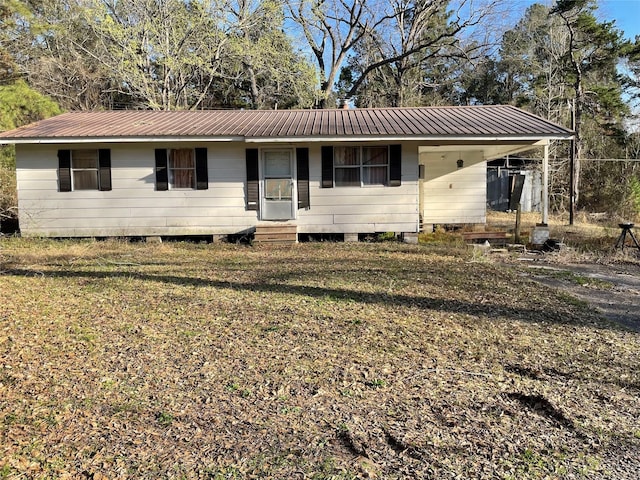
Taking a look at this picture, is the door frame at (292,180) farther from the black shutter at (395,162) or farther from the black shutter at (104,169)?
the black shutter at (104,169)

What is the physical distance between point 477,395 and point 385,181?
8868 mm

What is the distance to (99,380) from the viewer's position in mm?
3521

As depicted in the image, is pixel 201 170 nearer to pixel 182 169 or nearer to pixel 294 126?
pixel 182 169

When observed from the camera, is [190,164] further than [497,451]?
Yes

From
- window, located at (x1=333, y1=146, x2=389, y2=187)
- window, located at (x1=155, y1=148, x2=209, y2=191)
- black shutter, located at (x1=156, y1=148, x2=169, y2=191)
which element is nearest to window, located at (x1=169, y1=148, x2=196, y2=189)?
window, located at (x1=155, y1=148, x2=209, y2=191)

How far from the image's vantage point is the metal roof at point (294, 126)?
10961 mm

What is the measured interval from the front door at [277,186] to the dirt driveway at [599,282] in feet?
17.8

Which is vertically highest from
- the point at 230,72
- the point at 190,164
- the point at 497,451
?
the point at 230,72

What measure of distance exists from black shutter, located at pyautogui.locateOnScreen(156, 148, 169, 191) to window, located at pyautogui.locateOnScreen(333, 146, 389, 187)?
4067mm

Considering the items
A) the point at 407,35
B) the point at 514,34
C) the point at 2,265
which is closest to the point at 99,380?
the point at 2,265

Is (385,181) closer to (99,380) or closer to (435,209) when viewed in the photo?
(435,209)

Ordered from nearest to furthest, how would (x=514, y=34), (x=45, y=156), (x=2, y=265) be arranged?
(x=2, y=265)
(x=45, y=156)
(x=514, y=34)

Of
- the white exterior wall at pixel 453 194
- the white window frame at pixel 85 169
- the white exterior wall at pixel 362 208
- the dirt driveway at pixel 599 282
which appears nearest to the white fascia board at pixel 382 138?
the white exterior wall at pixel 362 208

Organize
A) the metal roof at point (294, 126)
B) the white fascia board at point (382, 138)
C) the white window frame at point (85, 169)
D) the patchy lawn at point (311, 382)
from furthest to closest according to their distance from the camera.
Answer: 1. the white window frame at point (85, 169)
2. the metal roof at point (294, 126)
3. the white fascia board at point (382, 138)
4. the patchy lawn at point (311, 382)
